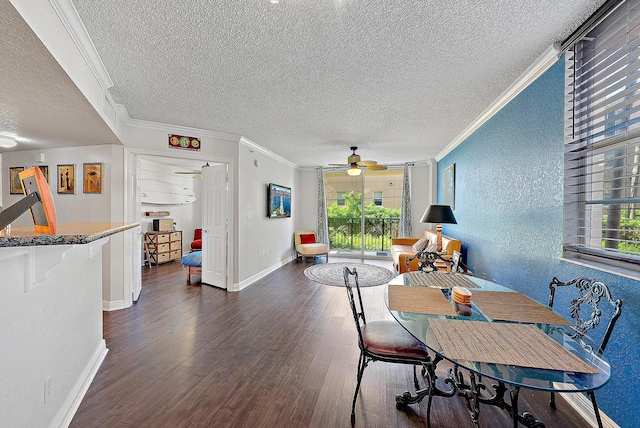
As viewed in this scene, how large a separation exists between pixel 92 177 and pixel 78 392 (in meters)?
2.69

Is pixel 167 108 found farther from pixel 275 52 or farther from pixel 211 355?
pixel 211 355

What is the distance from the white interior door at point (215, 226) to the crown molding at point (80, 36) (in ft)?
6.89

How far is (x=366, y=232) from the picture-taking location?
7332 mm

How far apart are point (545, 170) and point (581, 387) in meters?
1.76

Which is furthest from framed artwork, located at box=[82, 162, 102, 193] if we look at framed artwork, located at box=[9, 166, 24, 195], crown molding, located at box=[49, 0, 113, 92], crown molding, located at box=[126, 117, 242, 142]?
crown molding, located at box=[49, 0, 113, 92]

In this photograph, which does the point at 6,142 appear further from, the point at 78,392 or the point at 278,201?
the point at 278,201

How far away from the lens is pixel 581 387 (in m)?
0.93

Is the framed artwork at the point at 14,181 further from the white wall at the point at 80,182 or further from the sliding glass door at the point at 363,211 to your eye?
the sliding glass door at the point at 363,211

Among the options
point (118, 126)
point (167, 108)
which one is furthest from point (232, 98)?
point (118, 126)

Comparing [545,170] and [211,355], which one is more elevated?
[545,170]

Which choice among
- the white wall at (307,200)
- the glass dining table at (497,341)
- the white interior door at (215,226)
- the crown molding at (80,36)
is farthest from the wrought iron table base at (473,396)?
the white wall at (307,200)

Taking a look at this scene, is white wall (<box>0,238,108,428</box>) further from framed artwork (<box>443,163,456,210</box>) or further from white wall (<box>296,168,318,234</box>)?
white wall (<box>296,168,318,234</box>)

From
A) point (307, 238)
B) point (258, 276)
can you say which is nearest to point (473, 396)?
point (258, 276)

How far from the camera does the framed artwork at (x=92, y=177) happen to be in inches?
135
